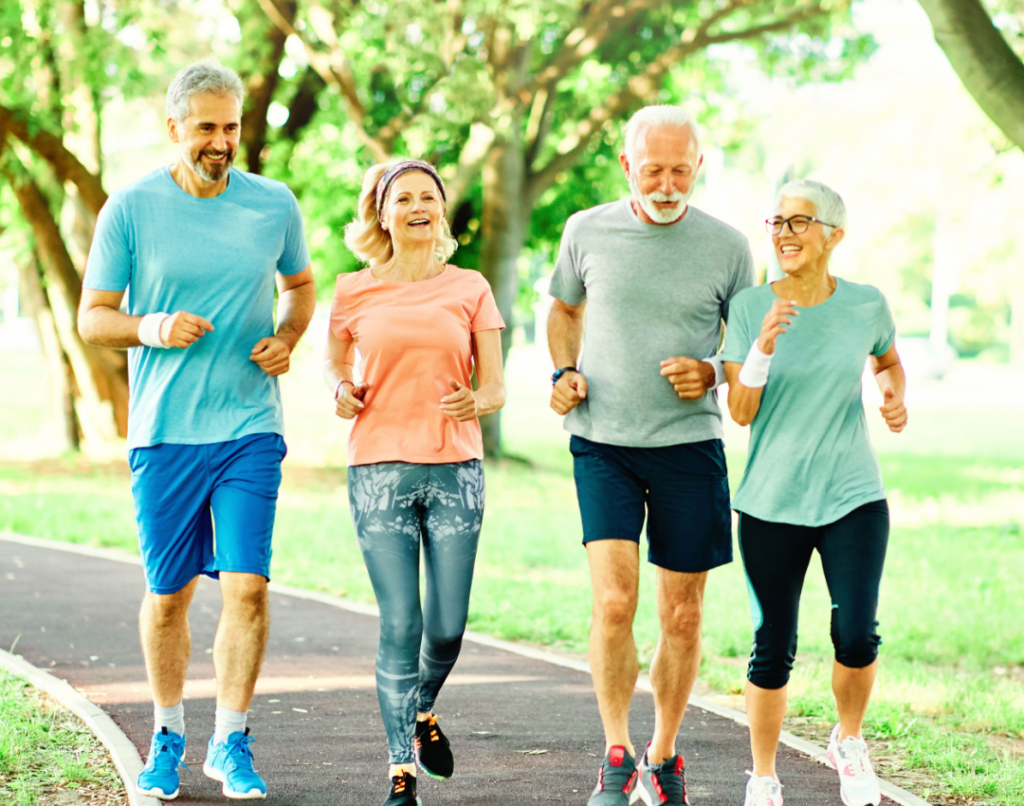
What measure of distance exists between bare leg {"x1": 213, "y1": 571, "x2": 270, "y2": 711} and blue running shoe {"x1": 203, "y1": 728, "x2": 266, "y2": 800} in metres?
0.13

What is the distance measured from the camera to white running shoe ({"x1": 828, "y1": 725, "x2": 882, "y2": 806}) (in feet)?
14.7

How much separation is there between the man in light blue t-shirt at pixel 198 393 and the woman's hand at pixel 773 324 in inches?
68.9

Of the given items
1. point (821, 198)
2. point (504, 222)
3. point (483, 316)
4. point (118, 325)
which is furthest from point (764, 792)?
point (504, 222)

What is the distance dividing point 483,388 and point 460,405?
278 mm

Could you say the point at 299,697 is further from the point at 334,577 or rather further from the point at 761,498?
the point at 334,577

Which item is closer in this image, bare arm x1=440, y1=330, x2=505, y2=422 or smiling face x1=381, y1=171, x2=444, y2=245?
bare arm x1=440, y1=330, x2=505, y2=422

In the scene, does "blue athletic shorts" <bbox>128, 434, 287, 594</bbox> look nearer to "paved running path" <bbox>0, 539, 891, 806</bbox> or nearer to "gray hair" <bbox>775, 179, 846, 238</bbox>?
"paved running path" <bbox>0, 539, 891, 806</bbox>

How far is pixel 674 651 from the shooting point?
15.3 ft

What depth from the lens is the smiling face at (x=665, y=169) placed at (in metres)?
4.47

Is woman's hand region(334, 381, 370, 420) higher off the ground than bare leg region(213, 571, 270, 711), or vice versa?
woman's hand region(334, 381, 370, 420)

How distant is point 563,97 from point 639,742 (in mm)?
16672

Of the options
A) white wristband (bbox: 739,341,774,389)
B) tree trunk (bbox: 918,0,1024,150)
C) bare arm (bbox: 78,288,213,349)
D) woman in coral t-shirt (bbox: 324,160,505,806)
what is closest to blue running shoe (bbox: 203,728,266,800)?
woman in coral t-shirt (bbox: 324,160,505,806)

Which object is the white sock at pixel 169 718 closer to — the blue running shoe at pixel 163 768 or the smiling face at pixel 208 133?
the blue running shoe at pixel 163 768

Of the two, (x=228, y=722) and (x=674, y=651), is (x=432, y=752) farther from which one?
(x=674, y=651)
